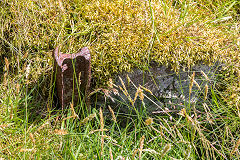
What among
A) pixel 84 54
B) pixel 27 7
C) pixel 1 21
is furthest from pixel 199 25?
pixel 1 21

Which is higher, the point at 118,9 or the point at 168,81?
the point at 118,9

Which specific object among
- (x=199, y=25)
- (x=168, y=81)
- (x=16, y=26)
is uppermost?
(x=16, y=26)

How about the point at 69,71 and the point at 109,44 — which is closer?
the point at 69,71

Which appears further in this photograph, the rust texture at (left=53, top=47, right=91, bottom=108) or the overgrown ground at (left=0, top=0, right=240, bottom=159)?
the overgrown ground at (left=0, top=0, right=240, bottom=159)

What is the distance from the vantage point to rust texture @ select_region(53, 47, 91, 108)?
6.72 feet

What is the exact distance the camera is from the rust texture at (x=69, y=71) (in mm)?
2049

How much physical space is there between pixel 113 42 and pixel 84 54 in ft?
1.44

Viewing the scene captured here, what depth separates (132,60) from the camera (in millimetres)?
2385

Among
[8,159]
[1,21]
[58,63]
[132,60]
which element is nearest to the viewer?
[8,159]

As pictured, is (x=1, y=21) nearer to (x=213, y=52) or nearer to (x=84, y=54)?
(x=84, y=54)

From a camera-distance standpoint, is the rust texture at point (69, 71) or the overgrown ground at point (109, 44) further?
the overgrown ground at point (109, 44)

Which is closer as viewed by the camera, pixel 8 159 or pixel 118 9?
pixel 8 159

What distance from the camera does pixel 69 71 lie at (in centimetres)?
213

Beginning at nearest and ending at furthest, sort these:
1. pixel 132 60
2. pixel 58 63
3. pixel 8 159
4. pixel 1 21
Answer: pixel 8 159, pixel 58 63, pixel 132 60, pixel 1 21
